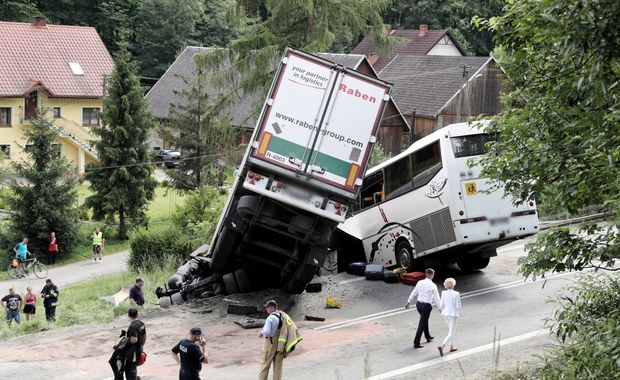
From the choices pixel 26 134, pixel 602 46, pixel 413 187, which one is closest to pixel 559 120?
pixel 602 46

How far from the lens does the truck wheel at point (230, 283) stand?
2044 centimetres

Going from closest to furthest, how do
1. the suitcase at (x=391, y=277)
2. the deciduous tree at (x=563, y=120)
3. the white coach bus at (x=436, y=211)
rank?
the deciduous tree at (x=563, y=120), the white coach bus at (x=436, y=211), the suitcase at (x=391, y=277)

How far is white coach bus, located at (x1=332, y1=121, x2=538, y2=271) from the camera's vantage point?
20125mm

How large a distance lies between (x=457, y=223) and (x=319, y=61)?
486 cm

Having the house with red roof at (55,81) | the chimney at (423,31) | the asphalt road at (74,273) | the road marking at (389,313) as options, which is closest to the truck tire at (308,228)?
the road marking at (389,313)

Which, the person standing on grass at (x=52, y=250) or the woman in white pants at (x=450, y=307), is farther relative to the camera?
the person standing on grass at (x=52, y=250)

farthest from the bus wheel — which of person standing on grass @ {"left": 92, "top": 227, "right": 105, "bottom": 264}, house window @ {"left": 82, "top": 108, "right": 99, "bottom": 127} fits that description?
house window @ {"left": 82, "top": 108, "right": 99, "bottom": 127}

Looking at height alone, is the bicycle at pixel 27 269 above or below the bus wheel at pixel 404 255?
above

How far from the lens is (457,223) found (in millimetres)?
20156

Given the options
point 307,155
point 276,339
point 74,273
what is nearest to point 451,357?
point 276,339

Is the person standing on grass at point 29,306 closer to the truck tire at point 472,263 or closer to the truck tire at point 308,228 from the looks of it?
the truck tire at point 308,228

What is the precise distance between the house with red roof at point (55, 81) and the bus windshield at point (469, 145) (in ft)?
139

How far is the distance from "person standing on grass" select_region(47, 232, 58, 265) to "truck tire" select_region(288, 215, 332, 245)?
22.4 meters

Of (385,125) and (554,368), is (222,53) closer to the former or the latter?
(554,368)
